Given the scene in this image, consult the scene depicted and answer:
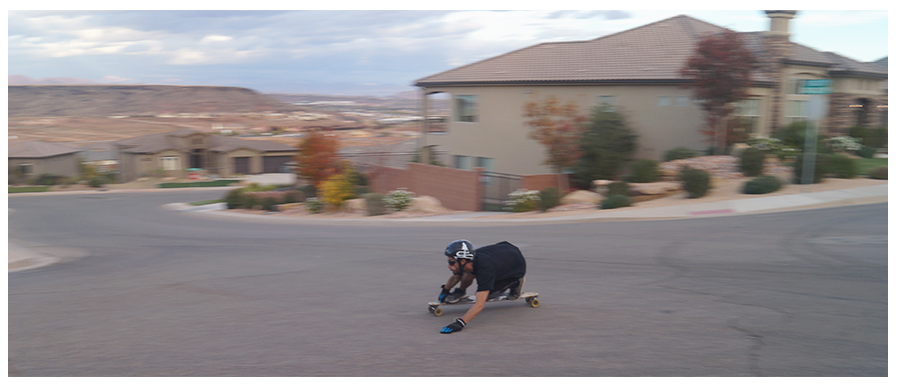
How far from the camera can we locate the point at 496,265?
709 cm

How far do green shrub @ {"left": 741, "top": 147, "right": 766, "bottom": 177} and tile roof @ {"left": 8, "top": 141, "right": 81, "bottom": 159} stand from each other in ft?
196

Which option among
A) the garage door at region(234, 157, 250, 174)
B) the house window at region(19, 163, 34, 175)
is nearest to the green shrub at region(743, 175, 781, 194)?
the garage door at region(234, 157, 250, 174)

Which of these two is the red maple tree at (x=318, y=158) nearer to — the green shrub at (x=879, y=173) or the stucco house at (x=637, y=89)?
the stucco house at (x=637, y=89)

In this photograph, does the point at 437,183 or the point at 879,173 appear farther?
the point at 437,183

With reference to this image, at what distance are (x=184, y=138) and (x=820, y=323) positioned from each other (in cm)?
6546

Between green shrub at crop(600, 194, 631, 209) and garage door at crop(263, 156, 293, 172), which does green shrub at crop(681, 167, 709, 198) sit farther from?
garage door at crop(263, 156, 293, 172)

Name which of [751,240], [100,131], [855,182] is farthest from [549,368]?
[100,131]

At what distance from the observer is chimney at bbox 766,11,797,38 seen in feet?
88.1

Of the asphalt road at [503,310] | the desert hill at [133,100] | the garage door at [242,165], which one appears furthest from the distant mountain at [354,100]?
the asphalt road at [503,310]

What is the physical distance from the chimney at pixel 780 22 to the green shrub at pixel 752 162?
368 inches

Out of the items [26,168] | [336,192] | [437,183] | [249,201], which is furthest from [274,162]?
[437,183]

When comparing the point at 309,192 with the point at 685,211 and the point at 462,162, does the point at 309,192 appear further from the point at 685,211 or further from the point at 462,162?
the point at 685,211

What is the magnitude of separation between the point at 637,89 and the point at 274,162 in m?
50.8

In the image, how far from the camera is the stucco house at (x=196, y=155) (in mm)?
61094
